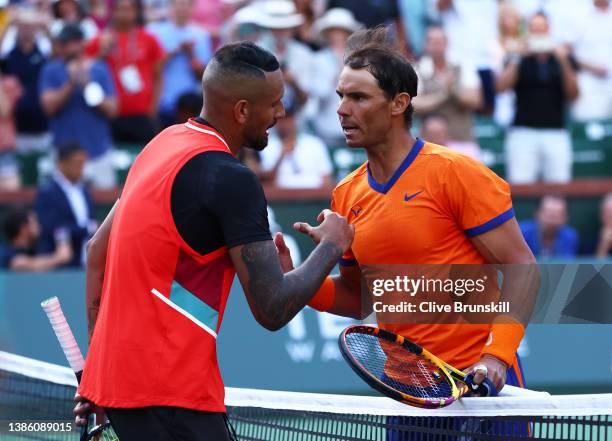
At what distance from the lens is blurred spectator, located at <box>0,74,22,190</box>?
10992mm

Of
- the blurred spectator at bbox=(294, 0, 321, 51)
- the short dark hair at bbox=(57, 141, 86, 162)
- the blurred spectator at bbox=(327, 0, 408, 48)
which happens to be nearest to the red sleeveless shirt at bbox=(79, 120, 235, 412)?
the short dark hair at bbox=(57, 141, 86, 162)

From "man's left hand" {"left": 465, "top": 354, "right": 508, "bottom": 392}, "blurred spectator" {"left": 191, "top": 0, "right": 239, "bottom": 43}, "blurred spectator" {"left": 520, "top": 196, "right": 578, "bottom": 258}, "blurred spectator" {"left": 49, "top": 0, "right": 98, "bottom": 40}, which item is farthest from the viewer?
"blurred spectator" {"left": 191, "top": 0, "right": 239, "bottom": 43}

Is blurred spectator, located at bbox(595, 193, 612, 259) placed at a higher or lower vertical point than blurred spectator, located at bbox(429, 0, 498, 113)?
lower

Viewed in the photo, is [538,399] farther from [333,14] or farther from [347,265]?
[333,14]

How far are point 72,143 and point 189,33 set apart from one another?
7.39 ft

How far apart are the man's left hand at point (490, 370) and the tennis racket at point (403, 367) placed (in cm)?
2

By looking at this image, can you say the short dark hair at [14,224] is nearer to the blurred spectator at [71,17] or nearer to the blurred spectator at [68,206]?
the blurred spectator at [68,206]

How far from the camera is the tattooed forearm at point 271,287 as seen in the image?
362 cm

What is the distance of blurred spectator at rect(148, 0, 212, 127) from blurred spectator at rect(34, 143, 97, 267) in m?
1.63

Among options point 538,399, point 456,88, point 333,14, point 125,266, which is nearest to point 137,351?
point 125,266

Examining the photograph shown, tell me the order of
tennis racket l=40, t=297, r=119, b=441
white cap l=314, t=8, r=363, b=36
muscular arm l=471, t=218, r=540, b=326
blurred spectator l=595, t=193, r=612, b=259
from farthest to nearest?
white cap l=314, t=8, r=363, b=36
blurred spectator l=595, t=193, r=612, b=259
muscular arm l=471, t=218, r=540, b=326
tennis racket l=40, t=297, r=119, b=441

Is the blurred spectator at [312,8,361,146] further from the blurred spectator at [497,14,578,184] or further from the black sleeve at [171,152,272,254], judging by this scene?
the black sleeve at [171,152,272,254]

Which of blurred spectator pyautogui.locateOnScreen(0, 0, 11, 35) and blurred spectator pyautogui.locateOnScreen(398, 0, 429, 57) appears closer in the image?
blurred spectator pyautogui.locateOnScreen(0, 0, 11, 35)

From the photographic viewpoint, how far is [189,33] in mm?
11734
